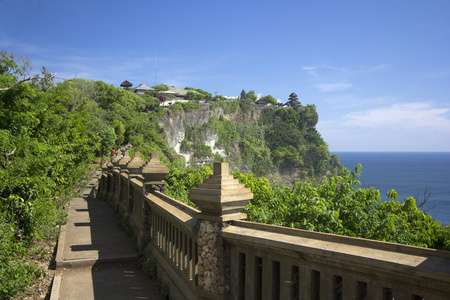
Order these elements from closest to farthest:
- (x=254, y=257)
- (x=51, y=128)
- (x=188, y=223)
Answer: (x=254, y=257), (x=188, y=223), (x=51, y=128)

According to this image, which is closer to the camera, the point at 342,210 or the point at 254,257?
the point at 254,257

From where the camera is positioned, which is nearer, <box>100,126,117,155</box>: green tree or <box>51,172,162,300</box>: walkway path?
<box>51,172,162,300</box>: walkway path

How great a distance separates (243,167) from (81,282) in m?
120

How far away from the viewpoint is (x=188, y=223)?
458 cm

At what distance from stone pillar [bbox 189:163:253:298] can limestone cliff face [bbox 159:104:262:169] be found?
278ft

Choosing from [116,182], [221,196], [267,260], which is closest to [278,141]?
[116,182]

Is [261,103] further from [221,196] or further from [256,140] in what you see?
[221,196]

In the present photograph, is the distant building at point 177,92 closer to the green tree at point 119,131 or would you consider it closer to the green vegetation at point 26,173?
the green tree at point 119,131

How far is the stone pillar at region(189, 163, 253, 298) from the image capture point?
152 inches

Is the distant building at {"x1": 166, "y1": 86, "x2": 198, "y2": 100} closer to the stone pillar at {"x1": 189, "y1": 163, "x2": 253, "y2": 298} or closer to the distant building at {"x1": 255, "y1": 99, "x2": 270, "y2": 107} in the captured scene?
the distant building at {"x1": 255, "y1": 99, "x2": 270, "y2": 107}

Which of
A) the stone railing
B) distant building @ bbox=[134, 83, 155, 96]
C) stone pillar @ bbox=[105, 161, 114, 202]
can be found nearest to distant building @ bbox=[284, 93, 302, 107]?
distant building @ bbox=[134, 83, 155, 96]

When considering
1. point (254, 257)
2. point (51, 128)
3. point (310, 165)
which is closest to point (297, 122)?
point (310, 165)

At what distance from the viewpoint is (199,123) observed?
108 metres

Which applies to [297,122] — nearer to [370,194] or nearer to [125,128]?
[125,128]
